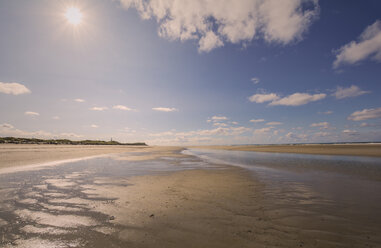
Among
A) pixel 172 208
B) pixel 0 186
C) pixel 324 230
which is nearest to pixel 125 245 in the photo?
pixel 172 208

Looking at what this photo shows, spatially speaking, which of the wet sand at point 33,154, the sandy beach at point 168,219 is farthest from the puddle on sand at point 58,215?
the wet sand at point 33,154

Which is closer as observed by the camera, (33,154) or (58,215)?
(58,215)

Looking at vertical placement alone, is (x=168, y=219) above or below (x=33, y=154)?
below

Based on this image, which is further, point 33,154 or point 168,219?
point 33,154

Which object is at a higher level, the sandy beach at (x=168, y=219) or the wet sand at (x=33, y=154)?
the wet sand at (x=33, y=154)

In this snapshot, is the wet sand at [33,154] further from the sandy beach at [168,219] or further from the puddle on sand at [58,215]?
the sandy beach at [168,219]

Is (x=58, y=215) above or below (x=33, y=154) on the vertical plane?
below

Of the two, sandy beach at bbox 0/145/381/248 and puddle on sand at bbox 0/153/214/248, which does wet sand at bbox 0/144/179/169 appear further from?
sandy beach at bbox 0/145/381/248

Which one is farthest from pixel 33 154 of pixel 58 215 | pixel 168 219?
pixel 168 219

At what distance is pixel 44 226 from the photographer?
12.3 feet

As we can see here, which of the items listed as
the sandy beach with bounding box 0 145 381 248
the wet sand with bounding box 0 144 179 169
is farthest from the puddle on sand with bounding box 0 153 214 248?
the wet sand with bounding box 0 144 179 169

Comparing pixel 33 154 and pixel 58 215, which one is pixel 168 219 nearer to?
pixel 58 215

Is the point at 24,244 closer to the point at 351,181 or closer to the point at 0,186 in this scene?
the point at 0,186

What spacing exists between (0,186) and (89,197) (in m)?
4.49
